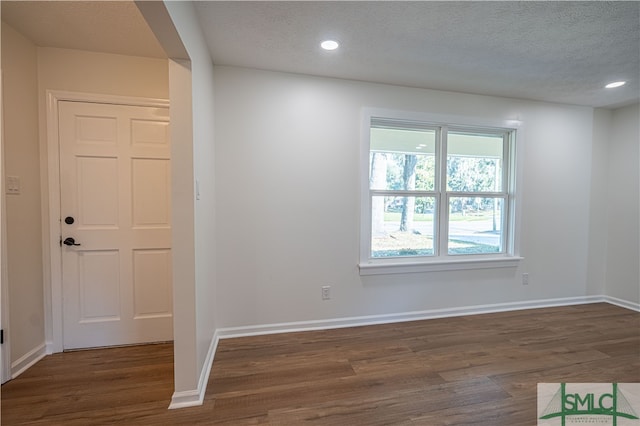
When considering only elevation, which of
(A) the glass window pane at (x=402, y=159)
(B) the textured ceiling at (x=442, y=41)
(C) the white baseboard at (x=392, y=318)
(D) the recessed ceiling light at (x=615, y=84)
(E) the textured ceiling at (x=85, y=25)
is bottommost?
(C) the white baseboard at (x=392, y=318)

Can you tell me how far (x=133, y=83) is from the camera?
2418 mm

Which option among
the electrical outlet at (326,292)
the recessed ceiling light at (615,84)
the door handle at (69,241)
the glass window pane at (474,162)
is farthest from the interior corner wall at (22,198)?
the recessed ceiling light at (615,84)

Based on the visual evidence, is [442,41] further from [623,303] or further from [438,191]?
[623,303]

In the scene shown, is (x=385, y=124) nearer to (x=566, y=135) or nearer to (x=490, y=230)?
(x=490, y=230)

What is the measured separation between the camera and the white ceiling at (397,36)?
5.89 feet

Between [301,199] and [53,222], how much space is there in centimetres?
199

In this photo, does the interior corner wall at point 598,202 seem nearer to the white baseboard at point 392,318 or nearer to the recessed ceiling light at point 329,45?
the white baseboard at point 392,318

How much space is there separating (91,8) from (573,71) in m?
3.75

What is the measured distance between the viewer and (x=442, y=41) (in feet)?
7.02

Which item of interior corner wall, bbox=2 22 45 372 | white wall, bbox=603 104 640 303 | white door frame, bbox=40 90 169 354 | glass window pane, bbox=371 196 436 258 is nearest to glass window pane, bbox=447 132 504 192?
glass window pane, bbox=371 196 436 258

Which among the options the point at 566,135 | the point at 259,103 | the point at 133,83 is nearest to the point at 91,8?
the point at 133,83

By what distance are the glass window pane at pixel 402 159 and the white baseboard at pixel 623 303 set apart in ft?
9.10

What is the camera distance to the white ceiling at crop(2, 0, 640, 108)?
1795 millimetres

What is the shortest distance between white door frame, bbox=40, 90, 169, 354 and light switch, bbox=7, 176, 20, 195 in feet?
0.65
